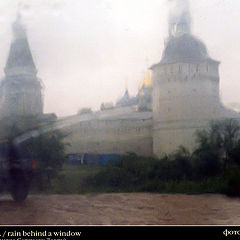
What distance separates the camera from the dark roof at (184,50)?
16578mm

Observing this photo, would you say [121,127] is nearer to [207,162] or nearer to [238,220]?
[207,162]

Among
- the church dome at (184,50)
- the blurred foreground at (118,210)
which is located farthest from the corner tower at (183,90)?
the blurred foreground at (118,210)

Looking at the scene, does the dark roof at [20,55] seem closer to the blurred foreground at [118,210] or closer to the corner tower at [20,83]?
the corner tower at [20,83]

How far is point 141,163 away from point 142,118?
7.19m

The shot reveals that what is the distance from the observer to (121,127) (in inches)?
747

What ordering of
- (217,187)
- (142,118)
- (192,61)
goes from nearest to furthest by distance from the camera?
1. (217,187)
2. (192,61)
3. (142,118)

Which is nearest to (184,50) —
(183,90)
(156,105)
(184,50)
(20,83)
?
(184,50)

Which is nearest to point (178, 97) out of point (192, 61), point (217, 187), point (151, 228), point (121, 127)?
point (192, 61)

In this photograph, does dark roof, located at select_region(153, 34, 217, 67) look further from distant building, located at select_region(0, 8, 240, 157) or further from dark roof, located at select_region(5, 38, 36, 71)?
dark roof, located at select_region(5, 38, 36, 71)

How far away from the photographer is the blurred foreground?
6914mm

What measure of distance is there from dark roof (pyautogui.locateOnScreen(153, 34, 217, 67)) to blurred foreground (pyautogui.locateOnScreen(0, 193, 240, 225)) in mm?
7947

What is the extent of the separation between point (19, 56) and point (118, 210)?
28.0 feet

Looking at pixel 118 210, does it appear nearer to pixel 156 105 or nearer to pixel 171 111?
pixel 171 111

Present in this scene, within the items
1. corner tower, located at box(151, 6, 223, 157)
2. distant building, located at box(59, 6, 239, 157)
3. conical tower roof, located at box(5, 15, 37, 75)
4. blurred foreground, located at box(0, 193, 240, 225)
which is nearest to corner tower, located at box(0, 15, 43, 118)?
conical tower roof, located at box(5, 15, 37, 75)
